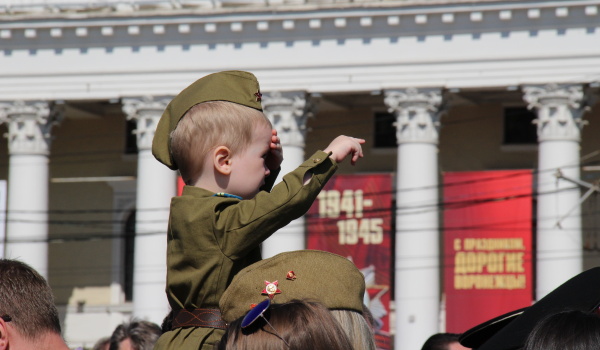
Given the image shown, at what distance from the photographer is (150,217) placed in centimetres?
3344

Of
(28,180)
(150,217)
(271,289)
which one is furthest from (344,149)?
(28,180)

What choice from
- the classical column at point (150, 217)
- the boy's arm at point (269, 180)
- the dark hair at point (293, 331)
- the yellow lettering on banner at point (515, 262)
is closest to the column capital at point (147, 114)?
the classical column at point (150, 217)

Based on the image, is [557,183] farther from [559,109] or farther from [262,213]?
[262,213]

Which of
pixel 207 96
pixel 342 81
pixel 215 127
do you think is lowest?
pixel 215 127

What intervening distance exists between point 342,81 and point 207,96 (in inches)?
1142

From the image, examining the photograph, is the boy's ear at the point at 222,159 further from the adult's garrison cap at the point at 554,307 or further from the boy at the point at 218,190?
the adult's garrison cap at the point at 554,307

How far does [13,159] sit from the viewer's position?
35000 mm

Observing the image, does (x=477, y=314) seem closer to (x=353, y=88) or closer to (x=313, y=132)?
(x=353, y=88)

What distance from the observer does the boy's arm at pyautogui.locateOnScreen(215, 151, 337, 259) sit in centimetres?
401

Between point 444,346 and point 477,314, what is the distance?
23.5 meters

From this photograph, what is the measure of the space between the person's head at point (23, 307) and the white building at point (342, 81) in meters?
27.0

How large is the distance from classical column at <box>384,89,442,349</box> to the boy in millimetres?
27889

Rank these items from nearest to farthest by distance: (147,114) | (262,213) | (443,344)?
(262,213)
(443,344)
(147,114)

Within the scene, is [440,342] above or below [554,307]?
below
